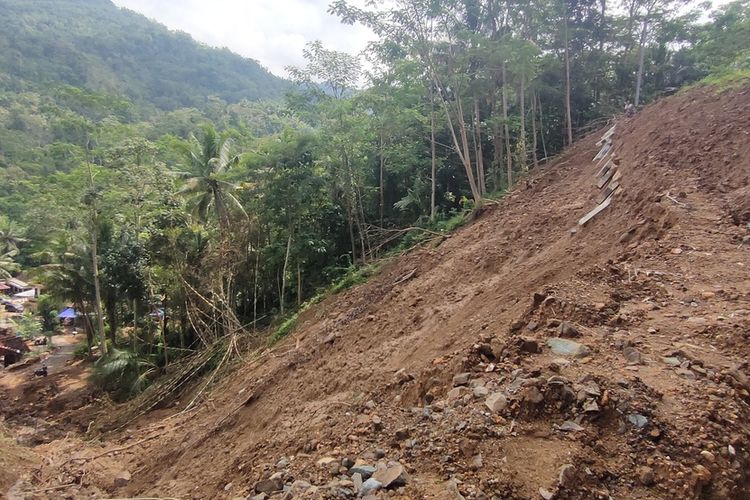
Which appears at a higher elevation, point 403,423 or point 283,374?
point 403,423

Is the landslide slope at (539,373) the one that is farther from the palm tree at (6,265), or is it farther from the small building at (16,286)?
the small building at (16,286)

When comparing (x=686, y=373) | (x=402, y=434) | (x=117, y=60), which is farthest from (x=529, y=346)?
(x=117, y=60)

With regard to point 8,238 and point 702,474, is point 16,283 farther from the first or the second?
point 702,474

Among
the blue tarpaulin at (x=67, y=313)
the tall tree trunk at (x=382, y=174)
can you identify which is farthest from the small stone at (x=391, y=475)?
the blue tarpaulin at (x=67, y=313)

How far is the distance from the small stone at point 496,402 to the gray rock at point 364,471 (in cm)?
77

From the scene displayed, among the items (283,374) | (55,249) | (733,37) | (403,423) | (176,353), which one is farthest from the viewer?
(55,249)

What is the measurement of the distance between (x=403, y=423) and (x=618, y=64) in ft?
57.1

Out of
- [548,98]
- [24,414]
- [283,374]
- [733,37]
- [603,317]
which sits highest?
[733,37]

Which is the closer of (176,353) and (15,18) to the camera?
(176,353)

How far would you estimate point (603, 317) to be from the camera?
363 centimetres

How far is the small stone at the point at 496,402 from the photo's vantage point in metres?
2.71

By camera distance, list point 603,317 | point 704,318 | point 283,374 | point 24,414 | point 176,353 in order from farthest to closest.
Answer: point 176,353
point 24,414
point 283,374
point 603,317
point 704,318

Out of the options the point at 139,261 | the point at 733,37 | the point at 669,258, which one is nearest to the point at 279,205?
the point at 139,261

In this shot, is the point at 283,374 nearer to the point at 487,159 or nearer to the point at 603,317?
the point at 603,317
